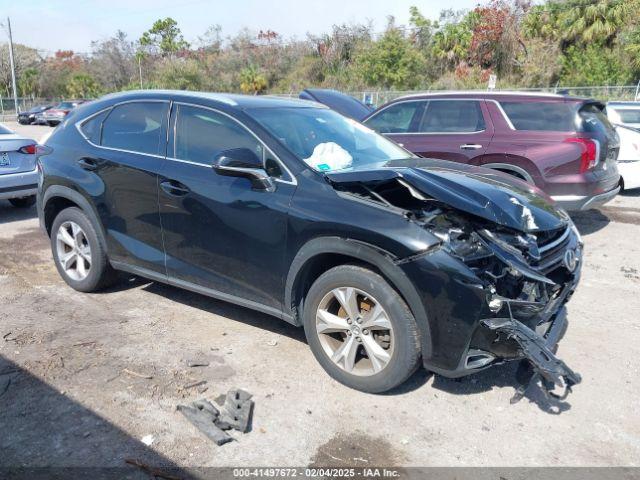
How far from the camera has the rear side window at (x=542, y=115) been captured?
6825 millimetres

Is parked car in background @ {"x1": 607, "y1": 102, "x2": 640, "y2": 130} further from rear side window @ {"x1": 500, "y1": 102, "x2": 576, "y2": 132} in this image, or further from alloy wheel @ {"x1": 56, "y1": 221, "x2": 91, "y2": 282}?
alloy wheel @ {"x1": 56, "y1": 221, "x2": 91, "y2": 282}

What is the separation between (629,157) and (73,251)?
889 cm

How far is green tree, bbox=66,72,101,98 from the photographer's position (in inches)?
2274

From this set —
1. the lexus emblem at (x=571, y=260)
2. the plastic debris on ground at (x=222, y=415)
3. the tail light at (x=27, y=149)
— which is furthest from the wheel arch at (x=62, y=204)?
the lexus emblem at (x=571, y=260)

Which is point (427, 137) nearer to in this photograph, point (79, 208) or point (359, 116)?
point (359, 116)

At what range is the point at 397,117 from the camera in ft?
26.9

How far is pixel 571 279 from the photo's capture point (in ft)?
12.1

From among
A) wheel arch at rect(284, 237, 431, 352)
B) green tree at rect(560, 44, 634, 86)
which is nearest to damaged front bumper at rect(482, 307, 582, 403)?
wheel arch at rect(284, 237, 431, 352)

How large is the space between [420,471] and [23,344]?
301 cm

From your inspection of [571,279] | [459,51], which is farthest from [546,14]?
[571,279]

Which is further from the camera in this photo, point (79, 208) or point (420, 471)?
point (79, 208)

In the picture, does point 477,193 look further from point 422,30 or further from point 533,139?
point 422,30

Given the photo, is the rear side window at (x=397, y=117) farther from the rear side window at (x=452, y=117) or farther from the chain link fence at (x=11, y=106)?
the chain link fence at (x=11, y=106)

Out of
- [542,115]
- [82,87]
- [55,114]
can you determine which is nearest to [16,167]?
[542,115]
